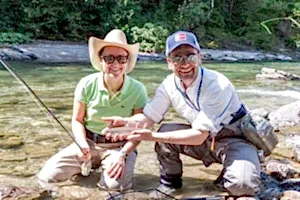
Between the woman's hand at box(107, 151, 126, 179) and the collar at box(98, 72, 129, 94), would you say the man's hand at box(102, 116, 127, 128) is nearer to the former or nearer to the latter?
the woman's hand at box(107, 151, 126, 179)

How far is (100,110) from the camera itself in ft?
11.3

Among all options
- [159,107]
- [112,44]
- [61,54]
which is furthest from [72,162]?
[61,54]

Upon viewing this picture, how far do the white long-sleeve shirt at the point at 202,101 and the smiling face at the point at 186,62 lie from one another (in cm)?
5

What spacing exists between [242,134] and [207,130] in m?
0.40

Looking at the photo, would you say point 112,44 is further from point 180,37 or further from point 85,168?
point 85,168

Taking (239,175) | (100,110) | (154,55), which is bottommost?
(154,55)

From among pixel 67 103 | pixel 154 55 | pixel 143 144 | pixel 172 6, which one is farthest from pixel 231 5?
pixel 143 144

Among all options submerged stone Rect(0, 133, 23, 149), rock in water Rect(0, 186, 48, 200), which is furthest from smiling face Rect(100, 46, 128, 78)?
submerged stone Rect(0, 133, 23, 149)

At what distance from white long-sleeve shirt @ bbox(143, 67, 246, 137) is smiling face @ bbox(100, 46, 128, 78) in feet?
1.09

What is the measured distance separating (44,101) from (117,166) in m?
4.76

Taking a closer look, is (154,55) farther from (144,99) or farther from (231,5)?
(144,99)

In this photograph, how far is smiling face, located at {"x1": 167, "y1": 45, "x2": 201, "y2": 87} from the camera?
2.94 meters

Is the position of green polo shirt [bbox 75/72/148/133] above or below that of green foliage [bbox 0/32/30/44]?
above

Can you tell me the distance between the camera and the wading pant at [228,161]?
2863mm
